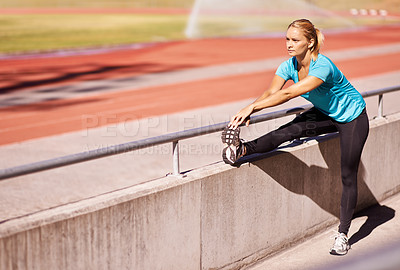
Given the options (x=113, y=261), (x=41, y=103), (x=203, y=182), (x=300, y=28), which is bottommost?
(x=41, y=103)

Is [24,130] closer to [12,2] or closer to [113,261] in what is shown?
[113,261]

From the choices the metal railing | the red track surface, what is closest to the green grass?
the red track surface

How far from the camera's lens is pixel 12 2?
58.8 metres

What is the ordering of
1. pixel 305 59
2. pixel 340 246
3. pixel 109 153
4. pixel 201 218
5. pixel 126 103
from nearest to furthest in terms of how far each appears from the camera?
pixel 109 153 → pixel 201 218 → pixel 305 59 → pixel 340 246 → pixel 126 103

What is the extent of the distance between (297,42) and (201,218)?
1.50m

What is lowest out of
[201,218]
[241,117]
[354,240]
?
[354,240]

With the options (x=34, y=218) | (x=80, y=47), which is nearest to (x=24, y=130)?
(x=34, y=218)

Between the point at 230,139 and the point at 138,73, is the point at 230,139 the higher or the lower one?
the higher one

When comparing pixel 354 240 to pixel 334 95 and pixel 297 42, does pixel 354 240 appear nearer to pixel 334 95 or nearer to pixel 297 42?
pixel 334 95

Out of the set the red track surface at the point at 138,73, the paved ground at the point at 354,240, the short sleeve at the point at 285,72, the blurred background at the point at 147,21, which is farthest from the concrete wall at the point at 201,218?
the blurred background at the point at 147,21

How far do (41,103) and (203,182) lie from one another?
10.6 metres

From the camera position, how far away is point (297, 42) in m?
4.30

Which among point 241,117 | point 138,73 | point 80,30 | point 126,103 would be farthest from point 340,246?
point 80,30

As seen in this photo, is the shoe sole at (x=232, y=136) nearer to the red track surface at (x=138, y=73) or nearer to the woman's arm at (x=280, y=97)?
the woman's arm at (x=280, y=97)
